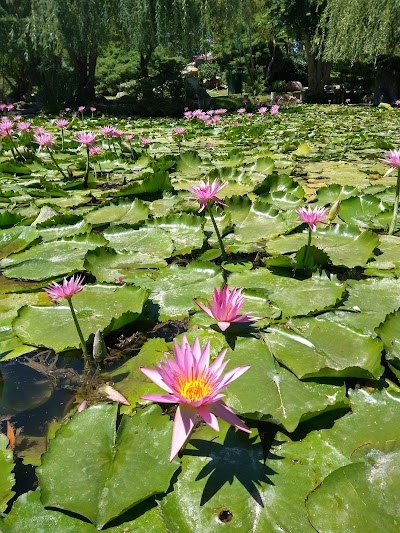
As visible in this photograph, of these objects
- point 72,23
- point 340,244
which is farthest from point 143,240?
point 72,23

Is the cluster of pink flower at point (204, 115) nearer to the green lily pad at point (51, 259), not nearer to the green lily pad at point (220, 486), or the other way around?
the green lily pad at point (51, 259)

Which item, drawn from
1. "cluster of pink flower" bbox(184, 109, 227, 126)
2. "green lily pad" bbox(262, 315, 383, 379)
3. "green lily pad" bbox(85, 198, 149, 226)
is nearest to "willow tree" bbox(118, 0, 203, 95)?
"cluster of pink flower" bbox(184, 109, 227, 126)

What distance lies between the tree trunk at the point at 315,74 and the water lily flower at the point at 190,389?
17.3 meters

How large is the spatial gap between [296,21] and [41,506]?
58.6 feet

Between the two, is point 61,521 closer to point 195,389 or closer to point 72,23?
point 195,389

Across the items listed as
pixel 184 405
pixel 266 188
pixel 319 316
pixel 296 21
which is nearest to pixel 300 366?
pixel 319 316

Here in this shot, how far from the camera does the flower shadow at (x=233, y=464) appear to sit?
74cm

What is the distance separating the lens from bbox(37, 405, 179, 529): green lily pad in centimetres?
71

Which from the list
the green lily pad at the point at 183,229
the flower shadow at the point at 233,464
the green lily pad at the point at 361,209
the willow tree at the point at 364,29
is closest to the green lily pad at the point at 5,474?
the flower shadow at the point at 233,464

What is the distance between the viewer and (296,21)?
15.2 m

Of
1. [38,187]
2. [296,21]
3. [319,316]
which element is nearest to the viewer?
[319,316]

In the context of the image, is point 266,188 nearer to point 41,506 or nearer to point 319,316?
point 319,316

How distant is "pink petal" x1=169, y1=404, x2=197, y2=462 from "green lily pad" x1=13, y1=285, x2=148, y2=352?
49 cm

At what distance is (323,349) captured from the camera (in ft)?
3.52
